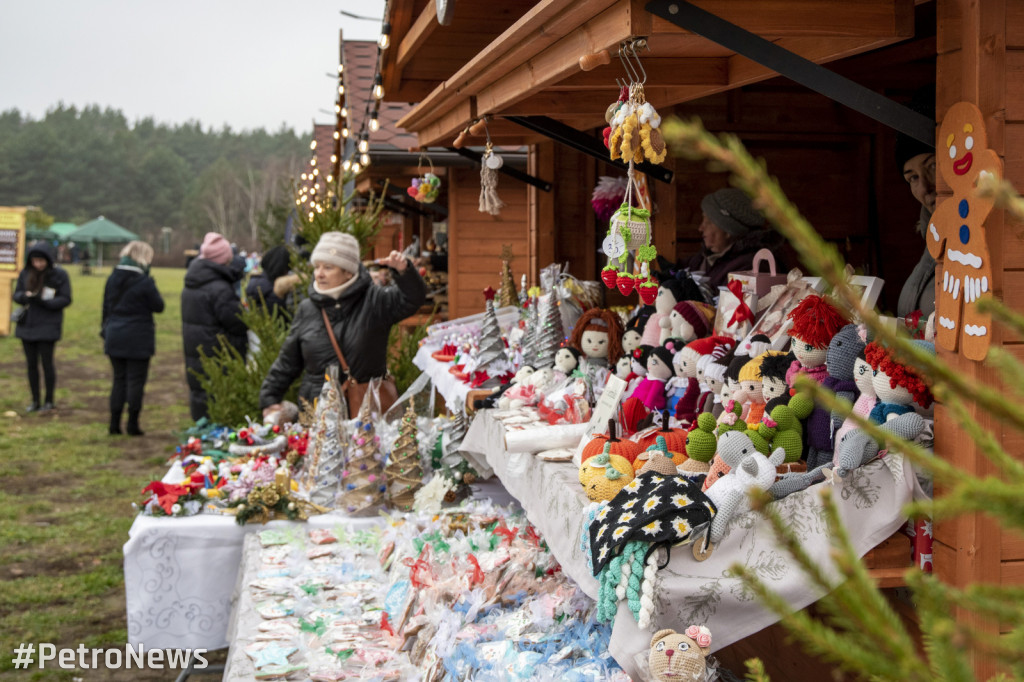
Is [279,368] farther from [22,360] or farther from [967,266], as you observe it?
[22,360]

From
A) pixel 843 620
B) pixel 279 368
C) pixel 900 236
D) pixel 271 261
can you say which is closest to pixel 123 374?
pixel 271 261

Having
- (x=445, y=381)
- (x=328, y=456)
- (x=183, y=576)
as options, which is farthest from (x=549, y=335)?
(x=183, y=576)

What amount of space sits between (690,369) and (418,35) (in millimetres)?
3285

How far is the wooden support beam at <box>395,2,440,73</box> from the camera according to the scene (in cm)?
527

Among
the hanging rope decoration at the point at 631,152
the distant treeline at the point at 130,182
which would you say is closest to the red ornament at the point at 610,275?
the hanging rope decoration at the point at 631,152

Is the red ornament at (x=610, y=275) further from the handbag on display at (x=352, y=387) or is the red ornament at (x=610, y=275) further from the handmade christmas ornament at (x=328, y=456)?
the handbag on display at (x=352, y=387)

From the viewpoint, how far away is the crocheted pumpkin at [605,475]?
2576 mm

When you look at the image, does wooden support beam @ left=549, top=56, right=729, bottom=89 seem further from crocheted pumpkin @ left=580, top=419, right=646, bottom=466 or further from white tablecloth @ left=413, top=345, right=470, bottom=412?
white tablecloth @ left=413, top=345, right=470, bottom=412

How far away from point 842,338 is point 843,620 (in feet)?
6.60

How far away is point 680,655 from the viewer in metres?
1.98

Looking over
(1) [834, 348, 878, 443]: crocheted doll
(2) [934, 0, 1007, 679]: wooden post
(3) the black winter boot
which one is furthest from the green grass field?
(2) [934, 0, 1007, 679]: wooden post

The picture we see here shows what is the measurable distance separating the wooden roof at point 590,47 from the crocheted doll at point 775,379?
32.3 inches

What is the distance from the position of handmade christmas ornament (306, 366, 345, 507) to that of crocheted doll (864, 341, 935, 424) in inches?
111

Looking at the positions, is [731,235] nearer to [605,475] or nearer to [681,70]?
[681,70]
